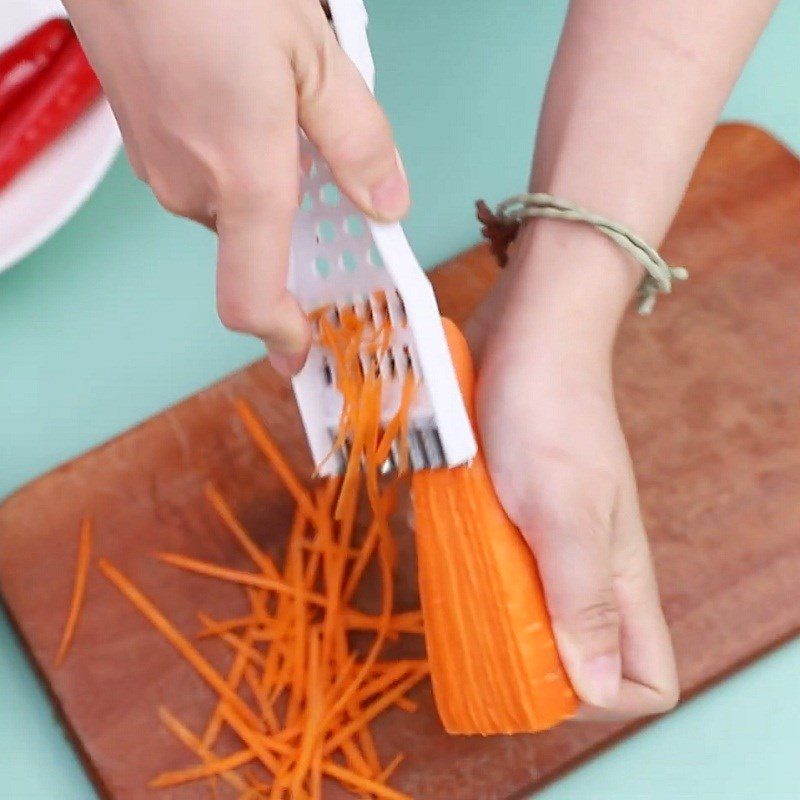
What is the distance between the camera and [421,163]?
114 cm

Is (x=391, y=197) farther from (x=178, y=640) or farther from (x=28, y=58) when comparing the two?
(x=28, y=58)

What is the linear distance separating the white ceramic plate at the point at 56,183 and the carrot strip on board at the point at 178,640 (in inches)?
12.5

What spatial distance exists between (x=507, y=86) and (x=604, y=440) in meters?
0.63

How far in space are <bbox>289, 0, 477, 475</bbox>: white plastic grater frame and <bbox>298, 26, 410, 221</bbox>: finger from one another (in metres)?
0.02

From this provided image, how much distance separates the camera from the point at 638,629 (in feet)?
2.40

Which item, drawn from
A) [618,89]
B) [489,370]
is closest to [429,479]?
[489,370]

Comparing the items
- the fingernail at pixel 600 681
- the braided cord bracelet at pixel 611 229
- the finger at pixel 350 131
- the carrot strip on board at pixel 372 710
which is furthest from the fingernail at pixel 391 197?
the carrot strip on board at pixel 372 710

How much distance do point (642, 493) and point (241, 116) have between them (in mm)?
566

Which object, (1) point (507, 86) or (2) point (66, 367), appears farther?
(1) point (507, 86)

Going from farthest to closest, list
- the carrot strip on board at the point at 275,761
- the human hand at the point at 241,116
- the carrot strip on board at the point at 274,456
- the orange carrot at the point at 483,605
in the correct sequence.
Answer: the carrot strip on board at the point at 274,456
the carrot strip on board at the point at 275,761
the orange carrot at the point at 483,605
the human hand at the point at 241,116

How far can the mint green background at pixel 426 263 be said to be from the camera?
847 millimetres

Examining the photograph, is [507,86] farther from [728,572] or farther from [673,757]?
[673,757]

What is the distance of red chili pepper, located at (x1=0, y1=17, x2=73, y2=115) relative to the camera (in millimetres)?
998

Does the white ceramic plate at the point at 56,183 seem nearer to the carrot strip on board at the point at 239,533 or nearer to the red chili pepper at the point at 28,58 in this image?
the red chili pepper at the point at 28,58
